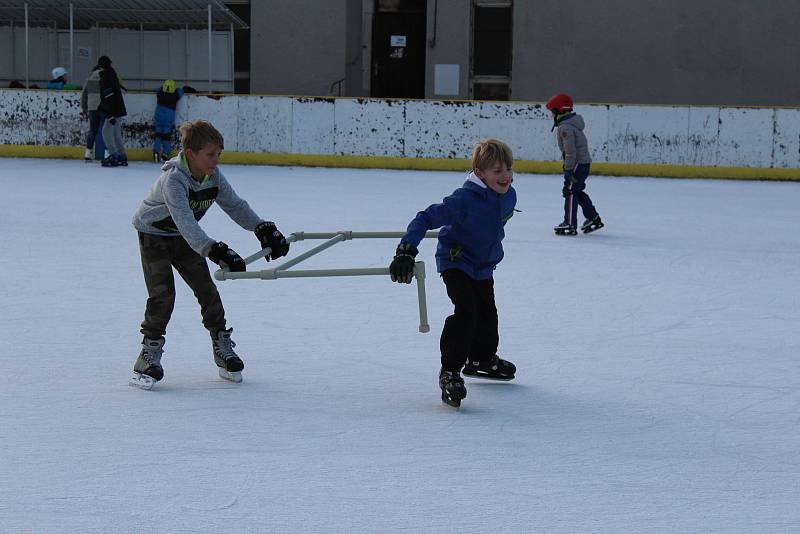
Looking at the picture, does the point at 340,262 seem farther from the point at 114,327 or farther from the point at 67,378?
the point at 67,378

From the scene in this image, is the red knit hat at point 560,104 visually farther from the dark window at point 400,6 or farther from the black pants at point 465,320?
the dark window at point 400,6

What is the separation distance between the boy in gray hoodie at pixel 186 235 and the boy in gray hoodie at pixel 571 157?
4.86m

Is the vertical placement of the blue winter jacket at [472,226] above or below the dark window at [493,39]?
below

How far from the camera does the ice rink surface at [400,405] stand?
9.33ft

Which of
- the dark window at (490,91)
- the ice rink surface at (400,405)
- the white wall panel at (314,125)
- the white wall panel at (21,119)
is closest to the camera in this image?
the ice rink surface at (400,405)

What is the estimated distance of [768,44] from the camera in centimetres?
1975

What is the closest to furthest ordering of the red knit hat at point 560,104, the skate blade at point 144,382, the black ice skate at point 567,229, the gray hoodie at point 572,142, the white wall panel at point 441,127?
1. the skate blade at point 144,382
2. the red knit hat at point 560,104
3. the gray hoodie at point 572,142
4. the black ice skate at point 567,229
5. the white wall panel at point 441,127

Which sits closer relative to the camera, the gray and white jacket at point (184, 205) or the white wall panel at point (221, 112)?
the gray and white jacket at point (184, 205)

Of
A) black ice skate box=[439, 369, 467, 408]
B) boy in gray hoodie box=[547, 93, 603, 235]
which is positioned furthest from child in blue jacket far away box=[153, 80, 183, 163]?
black ice skate box=[439, 369, 467, 408]

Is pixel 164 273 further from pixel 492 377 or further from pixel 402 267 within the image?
pixel 492 377

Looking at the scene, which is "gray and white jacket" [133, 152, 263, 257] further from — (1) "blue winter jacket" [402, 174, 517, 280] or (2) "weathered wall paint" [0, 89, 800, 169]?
(2) "weathered wall paint" [0, 89, 800, 169]

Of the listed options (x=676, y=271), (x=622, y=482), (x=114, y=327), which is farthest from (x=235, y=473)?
(x=676, y=271)

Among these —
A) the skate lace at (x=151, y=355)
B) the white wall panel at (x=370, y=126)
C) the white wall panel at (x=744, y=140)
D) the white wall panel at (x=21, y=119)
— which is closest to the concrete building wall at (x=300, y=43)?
the white wall panel at (x=370, y=126)

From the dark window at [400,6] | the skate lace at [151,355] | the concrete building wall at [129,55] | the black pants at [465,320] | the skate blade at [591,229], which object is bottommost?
the skate lace at [151,355]
